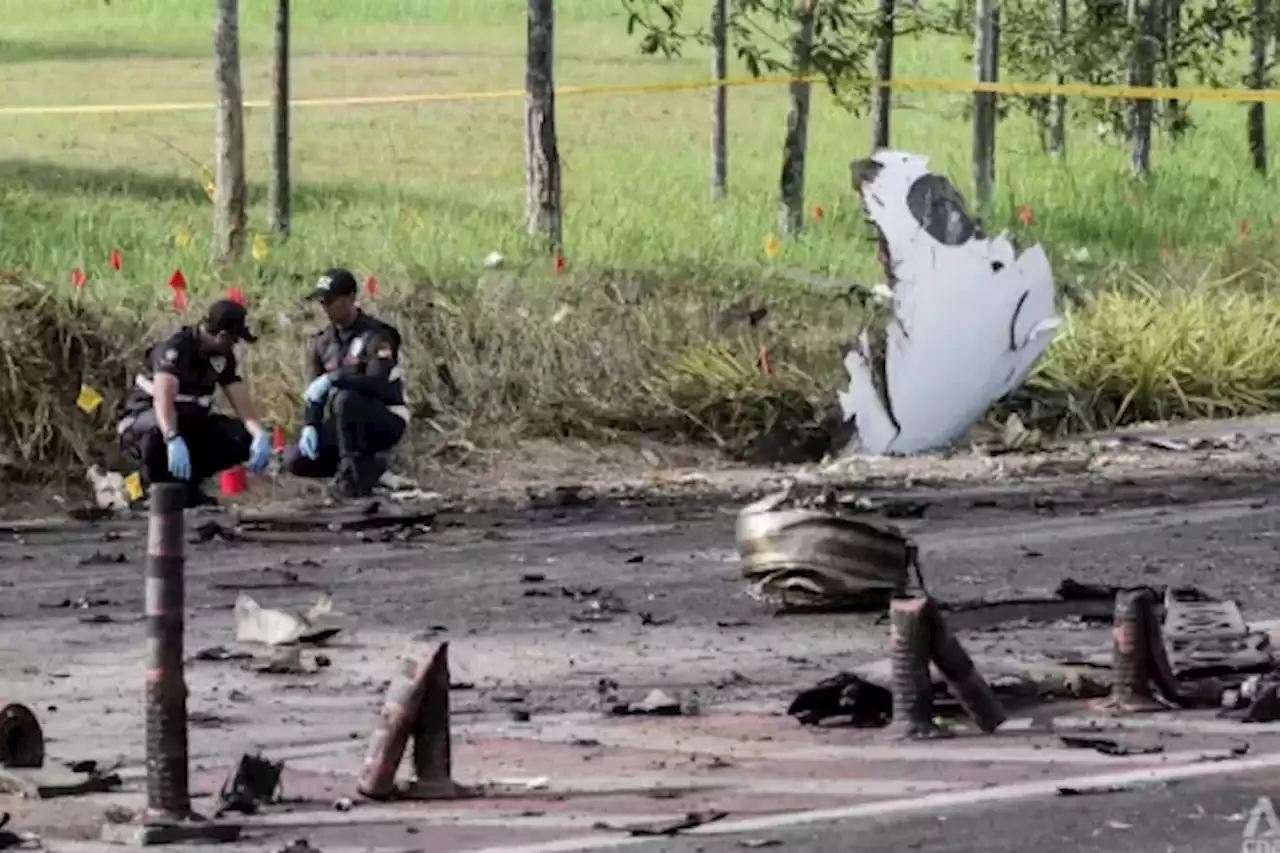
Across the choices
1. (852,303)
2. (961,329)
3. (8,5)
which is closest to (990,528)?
(961,329)

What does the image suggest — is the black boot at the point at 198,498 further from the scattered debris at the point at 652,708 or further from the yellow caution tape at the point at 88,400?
the scattered debris at the point at 652,708

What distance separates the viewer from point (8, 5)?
2441 inches

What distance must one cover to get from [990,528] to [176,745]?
22.9 ft

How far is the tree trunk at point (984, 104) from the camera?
2538 cm

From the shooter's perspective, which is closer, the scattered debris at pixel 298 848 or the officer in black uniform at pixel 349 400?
the scattered debris at pixel 298 848

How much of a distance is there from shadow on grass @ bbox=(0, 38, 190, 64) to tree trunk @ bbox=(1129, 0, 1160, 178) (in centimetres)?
2483

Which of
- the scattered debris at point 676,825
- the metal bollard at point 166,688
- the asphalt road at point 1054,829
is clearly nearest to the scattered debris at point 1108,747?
the asphalt road at point 1054,829

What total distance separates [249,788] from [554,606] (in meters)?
3.98

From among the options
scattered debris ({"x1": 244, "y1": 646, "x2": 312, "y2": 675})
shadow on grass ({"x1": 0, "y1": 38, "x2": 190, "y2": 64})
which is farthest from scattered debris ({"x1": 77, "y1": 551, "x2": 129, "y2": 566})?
shadow on grass ({"x1": 0, "y1": 38, "x2": 190, "y2": 64})

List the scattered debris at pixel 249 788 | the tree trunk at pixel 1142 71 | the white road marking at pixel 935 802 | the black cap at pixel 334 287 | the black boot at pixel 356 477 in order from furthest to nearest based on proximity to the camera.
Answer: the tree trunk at pixel 1142 71 → the black boot at pixel 356 477 → the black cap at pixel 334 287 → the scattered debris at pixel 249 788 → the white road marking at pixel 935 802

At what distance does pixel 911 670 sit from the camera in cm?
825

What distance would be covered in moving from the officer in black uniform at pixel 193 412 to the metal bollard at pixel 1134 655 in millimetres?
6136

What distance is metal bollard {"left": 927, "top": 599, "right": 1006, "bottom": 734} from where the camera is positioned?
8.19 meters

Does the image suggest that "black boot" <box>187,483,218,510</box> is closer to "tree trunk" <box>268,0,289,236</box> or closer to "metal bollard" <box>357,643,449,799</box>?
"metal bollard" <box>357,643,449,799</box>
